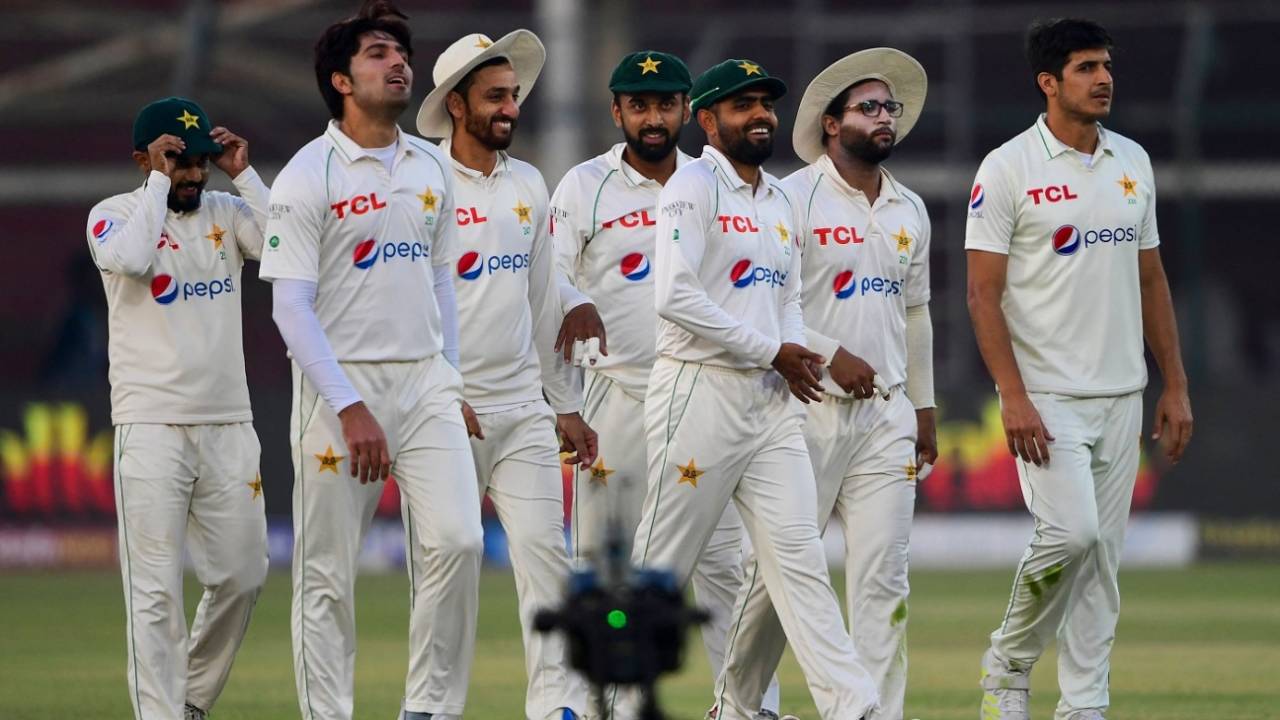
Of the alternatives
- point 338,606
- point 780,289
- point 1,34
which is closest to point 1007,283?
point 780,289

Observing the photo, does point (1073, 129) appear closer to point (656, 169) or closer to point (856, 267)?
point (856, 267)

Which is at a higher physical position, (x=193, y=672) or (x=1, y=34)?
(x=1, y=34)

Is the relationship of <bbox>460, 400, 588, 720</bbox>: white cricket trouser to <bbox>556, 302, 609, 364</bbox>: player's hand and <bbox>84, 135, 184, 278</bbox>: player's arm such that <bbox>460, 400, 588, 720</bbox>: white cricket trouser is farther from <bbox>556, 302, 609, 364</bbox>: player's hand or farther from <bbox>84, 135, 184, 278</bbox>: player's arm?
<bbox>84, 135, 184, 278</bbox>: player's arm

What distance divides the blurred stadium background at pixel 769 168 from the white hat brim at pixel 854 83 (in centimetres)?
362

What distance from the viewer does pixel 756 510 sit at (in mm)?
8141

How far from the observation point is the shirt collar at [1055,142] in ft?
28.9

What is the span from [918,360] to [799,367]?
144cm

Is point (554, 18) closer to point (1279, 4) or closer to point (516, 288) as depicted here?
point (1279, 4)

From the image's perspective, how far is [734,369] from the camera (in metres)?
8.27

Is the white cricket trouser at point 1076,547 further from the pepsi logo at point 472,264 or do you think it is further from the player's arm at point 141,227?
the player's arm at point 141,227

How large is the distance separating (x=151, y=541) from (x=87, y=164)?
20.4 m

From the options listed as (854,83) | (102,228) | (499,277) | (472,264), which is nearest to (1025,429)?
(854,83)

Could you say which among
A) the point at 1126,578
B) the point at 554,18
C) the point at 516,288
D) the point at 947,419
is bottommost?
the point at 1126,578

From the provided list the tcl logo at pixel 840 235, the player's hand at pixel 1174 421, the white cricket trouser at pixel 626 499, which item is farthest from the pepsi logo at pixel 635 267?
the player's hand at pixel 1174 421
